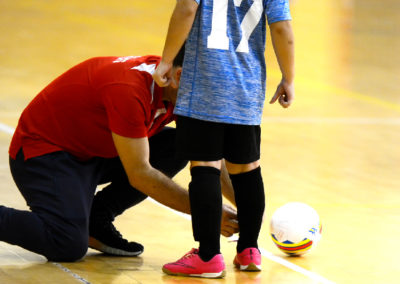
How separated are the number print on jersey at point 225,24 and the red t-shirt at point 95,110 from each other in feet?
1.05

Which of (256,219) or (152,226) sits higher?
(256,219)

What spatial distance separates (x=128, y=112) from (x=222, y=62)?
1.26ft

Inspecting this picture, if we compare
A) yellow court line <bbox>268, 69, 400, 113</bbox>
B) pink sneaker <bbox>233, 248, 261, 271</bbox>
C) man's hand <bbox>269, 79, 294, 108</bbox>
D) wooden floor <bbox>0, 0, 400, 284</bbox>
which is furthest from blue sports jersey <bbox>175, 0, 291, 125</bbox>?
yellow court line <bbox>268, 69, 400, 113</bbox>

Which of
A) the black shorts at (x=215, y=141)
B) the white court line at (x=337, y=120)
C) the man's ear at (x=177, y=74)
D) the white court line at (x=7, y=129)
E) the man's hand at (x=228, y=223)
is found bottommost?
the white court line at (x=337, y=120)

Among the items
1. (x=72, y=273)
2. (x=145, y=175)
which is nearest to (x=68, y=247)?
(x=72, y=273)

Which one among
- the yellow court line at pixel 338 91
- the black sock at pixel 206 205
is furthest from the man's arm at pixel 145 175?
Result: the yellow court line at pixel 338 91

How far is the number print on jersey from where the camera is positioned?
3244 mm

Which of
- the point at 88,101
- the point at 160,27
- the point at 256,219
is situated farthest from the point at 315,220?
the point at 160,27

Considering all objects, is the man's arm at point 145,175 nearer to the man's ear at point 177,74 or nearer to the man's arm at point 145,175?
the man's arm at point 145,175

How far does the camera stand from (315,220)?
147 inches

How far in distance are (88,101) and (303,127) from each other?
11.6 ft

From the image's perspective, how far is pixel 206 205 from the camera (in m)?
3.28

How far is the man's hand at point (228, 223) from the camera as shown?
3.50m

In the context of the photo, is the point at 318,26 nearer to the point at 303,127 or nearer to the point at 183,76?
the point at 303,127
